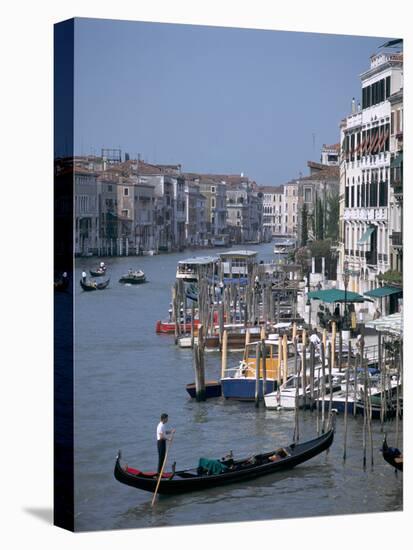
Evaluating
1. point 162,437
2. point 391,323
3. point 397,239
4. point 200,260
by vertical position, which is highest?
point 397,239

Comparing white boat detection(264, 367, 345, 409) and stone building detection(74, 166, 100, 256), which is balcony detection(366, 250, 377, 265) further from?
stone building detection(74, 166, 100, 256)

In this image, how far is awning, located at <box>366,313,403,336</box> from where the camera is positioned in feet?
35.2

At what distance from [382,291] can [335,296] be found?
33 centimetres

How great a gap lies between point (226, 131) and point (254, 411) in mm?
2105

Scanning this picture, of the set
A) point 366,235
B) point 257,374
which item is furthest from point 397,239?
point 257,374

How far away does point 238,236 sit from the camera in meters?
10.5

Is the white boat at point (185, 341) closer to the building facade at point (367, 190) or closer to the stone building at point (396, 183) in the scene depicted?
the building facade at point (367, 190)

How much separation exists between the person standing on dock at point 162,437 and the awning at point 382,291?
167 centimetres

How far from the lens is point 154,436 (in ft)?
32.7

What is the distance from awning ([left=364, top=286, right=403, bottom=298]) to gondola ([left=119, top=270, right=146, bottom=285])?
4.93 feet

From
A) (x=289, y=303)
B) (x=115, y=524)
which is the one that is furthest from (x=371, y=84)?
(x=115, y=524)

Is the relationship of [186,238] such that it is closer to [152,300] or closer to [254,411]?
[152,300]

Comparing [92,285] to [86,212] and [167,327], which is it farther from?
[167,327]

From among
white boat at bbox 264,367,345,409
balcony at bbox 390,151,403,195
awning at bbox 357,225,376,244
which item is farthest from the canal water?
balcony at bbox 390,151,403,195
